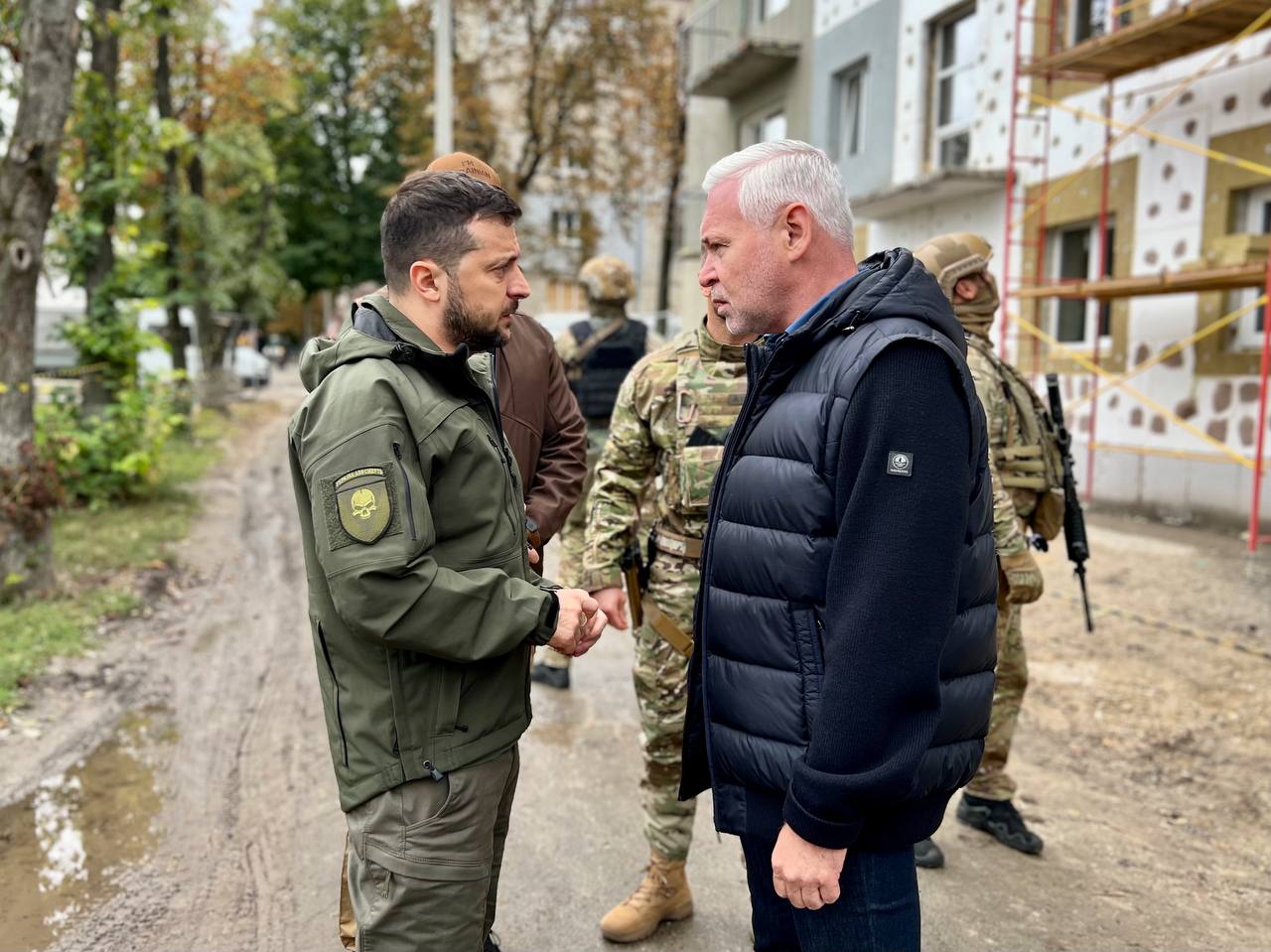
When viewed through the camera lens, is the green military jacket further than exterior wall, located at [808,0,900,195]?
No

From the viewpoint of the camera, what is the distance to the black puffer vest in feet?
6.26

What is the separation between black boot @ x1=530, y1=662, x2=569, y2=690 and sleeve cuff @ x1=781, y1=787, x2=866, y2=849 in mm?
4055

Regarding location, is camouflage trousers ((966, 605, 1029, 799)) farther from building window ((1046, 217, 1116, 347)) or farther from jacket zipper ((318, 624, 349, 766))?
building window ((1046, 217, 1116, 347))

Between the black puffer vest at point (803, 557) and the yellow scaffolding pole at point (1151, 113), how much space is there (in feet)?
27.6

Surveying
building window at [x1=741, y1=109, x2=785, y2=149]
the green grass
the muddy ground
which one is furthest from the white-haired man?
building window at [x1=741, y1=109, x2=785, y2=149]

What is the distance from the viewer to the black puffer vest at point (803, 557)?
1.91 m

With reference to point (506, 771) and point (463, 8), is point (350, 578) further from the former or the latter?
point (463, 8)

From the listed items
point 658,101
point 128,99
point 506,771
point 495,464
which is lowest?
point 506,771

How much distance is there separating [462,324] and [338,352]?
29 cm

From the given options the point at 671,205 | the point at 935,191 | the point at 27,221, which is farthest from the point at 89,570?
the point at 671,205

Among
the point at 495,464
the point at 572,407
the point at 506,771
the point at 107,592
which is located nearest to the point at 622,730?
the point at 572,407

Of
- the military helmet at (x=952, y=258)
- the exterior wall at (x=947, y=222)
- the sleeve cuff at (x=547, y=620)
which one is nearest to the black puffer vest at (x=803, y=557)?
the sleeve cuff at (x=547, y=620)

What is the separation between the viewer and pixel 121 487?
1075cm

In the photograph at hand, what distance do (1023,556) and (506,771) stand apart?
2.11 metres
